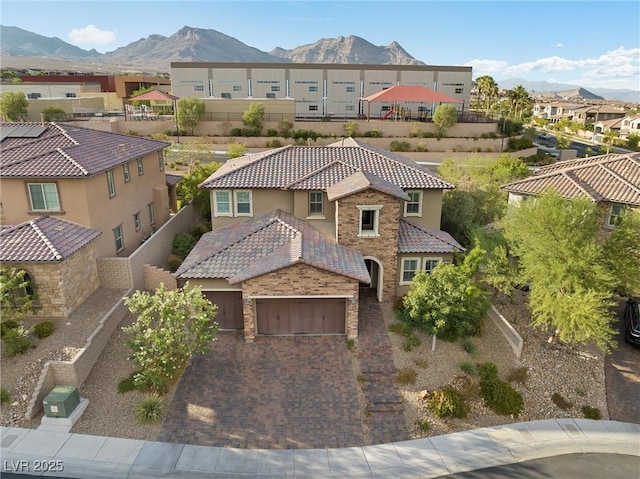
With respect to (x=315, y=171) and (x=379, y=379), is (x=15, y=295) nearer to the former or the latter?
(x=315, y=171)

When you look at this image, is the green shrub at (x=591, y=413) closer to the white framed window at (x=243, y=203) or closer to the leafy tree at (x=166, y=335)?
the leafy tree at (x=166, y=335)

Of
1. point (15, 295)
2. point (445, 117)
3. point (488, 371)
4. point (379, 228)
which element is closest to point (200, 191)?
point (15, 295)

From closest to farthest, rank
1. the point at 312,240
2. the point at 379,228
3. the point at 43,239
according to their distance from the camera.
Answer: the point at 43,239 → the point at 312,240 → the point at 379,228

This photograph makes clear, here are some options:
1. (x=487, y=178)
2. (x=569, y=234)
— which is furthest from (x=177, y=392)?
(x=487, y=178)

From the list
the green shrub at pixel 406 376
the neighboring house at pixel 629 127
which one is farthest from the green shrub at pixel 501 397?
the neighboring house at pixel 629 127

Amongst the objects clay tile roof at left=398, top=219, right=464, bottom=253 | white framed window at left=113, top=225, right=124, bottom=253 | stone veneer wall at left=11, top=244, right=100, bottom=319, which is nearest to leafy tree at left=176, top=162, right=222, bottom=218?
white framed window at left=113, top=225, right=124, bottom=253
